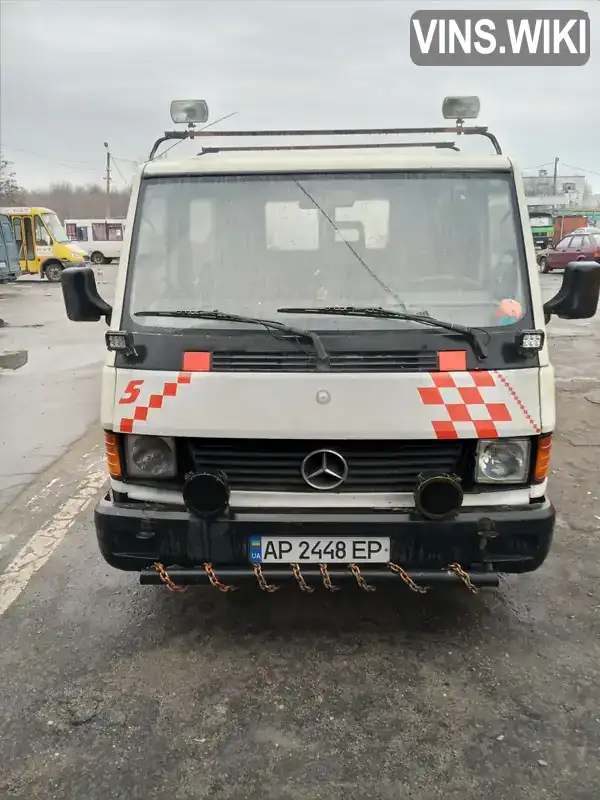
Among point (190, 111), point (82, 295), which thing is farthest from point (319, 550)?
point (190, 111)

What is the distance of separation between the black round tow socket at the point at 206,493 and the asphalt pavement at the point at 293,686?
794 mm

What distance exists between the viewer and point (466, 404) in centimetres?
318

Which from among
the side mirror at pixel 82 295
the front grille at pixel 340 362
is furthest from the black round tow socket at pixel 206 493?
the side mirror at pixel 82 295

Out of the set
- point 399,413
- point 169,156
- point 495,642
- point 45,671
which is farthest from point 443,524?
point 169,156

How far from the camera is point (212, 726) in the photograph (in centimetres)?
298

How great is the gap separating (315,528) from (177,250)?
1521mm

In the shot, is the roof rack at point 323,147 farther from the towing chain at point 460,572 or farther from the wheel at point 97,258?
the wheel at point 97,258

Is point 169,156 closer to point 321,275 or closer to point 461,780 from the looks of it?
point 321,275

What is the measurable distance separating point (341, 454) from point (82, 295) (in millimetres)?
1597

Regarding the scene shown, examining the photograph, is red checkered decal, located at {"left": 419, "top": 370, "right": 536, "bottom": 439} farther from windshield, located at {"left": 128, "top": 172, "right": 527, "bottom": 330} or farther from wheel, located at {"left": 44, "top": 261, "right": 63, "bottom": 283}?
wheel, located at {"left": 44, "top": 261, "right": 63, "bottom": 283}

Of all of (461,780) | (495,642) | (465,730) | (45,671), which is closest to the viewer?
(461,780)

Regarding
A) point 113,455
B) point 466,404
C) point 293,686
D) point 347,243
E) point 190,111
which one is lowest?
point 293,686

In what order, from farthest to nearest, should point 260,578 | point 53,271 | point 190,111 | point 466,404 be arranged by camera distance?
point 53,271, point 190,111, point 260,578, point 466,404

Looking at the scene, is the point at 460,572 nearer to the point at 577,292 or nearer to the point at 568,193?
the point at 577,292
